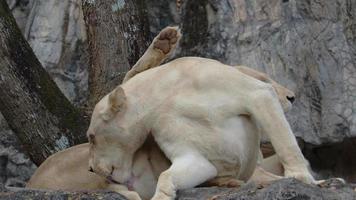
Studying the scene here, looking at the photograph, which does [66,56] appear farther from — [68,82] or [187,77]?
[187,77]

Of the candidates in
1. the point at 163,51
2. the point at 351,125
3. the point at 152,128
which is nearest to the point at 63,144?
the point at 163,51

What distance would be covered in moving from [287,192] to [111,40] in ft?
10.5

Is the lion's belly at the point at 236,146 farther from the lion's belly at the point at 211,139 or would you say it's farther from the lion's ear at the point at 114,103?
the lion's ear at the point at 114,103

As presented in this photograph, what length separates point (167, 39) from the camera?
5.72 metres

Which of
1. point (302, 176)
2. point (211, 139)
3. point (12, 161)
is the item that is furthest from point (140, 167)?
point (12, 161)

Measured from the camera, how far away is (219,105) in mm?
5051

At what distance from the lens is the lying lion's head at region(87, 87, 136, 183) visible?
5168 millimetres

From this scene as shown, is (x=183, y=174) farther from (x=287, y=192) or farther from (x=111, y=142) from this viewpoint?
(x=287, y=192)

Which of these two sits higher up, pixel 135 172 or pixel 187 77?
pixel 187 77

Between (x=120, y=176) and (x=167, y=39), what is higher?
(x=167, y=39)

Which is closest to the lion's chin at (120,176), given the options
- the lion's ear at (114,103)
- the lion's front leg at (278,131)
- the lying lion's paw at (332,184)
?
the lion's ear at (114,103)

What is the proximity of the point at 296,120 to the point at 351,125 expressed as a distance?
0.47 m

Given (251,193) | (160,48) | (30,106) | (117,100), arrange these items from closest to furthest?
(251,193) → (117,100) → (160,48) → (30,106)

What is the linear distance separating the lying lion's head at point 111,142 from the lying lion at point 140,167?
0.28 ft
